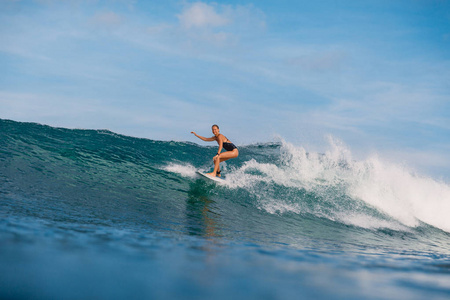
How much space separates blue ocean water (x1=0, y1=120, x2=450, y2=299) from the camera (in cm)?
244

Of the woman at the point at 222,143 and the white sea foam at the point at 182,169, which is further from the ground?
the woman at the point at 222,143

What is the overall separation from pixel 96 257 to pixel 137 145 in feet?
40.5

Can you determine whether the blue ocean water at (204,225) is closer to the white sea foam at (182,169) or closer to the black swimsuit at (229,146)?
the white sea foam at (182,169)

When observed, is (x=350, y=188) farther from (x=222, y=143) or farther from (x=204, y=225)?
(x=204, y=225)

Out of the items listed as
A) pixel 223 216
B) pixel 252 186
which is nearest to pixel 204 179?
pixel 252 186

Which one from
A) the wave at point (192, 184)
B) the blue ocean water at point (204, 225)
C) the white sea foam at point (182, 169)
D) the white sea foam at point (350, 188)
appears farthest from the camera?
the white sea foam at point (182, 169)

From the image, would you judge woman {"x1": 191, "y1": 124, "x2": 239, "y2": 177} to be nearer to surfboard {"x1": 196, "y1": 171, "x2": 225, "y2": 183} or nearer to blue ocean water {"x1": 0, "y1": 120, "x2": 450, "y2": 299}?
surfboard {"x1": 196, "y1": 171, "x2": 225, "y2": 183}

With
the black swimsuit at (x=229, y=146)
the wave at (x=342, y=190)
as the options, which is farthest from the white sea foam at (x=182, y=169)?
the black swimsuit at (x=229, y=146)

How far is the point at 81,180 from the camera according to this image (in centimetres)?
800

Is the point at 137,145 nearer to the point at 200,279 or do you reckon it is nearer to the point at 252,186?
the point at 252,186

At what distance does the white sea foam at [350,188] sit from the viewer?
29.3 feet

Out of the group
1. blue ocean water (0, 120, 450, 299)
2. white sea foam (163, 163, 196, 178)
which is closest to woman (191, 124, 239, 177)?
blue ocean water (0, 120, 450, 299)

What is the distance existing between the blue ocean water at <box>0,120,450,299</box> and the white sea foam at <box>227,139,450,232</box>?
5 centimetres

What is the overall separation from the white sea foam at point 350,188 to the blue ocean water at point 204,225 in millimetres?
52
